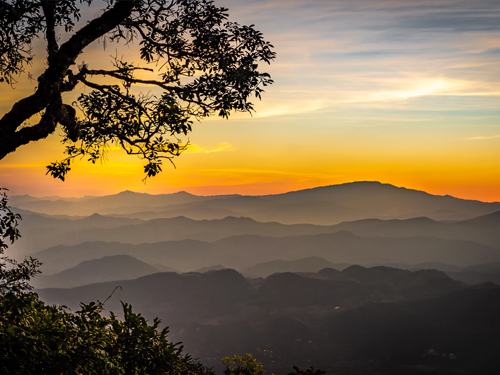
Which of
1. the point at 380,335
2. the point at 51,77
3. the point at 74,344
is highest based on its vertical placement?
the point at 51,77

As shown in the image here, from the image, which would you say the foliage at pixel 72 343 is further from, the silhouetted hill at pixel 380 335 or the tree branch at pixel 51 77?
the silhouetted hill at pixel 380 335

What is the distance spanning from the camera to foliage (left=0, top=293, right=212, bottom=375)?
680 centimetres

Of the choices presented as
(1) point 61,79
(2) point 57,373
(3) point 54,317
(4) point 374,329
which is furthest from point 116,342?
(4) point 374,329

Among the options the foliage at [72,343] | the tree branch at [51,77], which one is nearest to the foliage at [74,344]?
the foliage at [72,343]

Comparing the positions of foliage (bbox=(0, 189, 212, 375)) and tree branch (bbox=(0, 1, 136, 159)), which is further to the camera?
tree branch (bbox=(0, 1, 136, 159))

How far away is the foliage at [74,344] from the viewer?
6.80 metres

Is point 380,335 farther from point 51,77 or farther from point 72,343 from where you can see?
point 51,77

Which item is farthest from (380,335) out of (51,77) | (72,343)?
(51,77)

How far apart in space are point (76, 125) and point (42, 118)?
1316mm

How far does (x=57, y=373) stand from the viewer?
7.09 m

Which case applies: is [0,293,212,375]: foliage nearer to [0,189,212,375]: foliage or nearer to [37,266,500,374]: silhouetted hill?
[0,189,212,375]: foliage

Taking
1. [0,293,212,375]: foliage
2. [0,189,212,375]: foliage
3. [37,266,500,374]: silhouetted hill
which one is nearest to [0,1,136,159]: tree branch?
[0,189,212,375]: foliage

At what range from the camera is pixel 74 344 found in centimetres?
778

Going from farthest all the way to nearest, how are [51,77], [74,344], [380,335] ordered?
1. [380,335]
2. [51,77]
3. [74,344]
